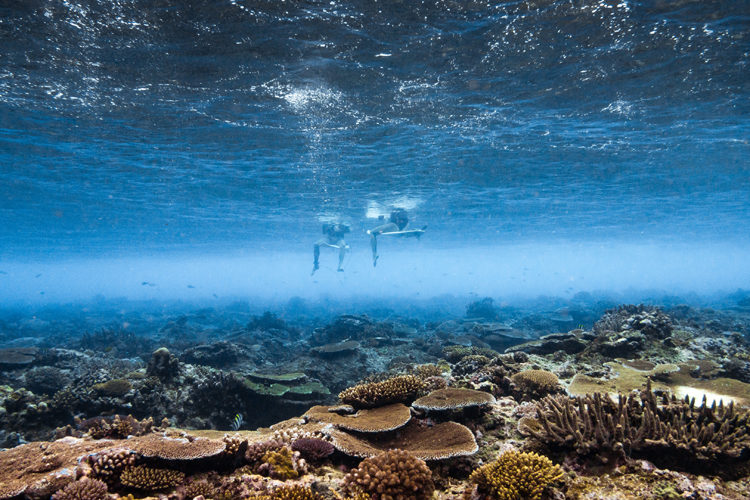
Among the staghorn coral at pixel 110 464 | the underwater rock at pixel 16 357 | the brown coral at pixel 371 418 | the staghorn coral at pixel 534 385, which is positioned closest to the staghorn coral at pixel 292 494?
the brown coral at pixel 371 418

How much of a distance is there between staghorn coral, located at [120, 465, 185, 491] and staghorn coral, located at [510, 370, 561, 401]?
540cm

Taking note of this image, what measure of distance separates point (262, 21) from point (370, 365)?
12.7 meters

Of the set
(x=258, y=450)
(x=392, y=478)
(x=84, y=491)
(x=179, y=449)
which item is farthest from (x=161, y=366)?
(x=392, y=478)

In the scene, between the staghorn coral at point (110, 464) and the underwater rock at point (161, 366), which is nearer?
the staghorn coral at point (110, 464)

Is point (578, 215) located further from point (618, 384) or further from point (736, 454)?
point (736, 454)

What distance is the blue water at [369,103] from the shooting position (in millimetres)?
8555

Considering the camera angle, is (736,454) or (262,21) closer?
(736,454)

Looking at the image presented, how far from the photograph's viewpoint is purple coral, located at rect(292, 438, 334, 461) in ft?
13.7

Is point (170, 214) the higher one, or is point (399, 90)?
point (399, 90)

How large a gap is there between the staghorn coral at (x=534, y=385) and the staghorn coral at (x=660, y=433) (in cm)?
181

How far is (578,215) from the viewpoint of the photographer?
1390 inches

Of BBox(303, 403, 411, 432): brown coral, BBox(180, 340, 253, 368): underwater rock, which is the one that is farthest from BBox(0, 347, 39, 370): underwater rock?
BBox(303, 403, 411, 432): brown coral

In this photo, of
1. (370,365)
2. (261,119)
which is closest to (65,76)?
(261,119)

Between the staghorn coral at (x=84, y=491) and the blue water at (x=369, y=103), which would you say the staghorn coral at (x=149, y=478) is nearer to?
the staghorn coral at (x=84, y=491)
